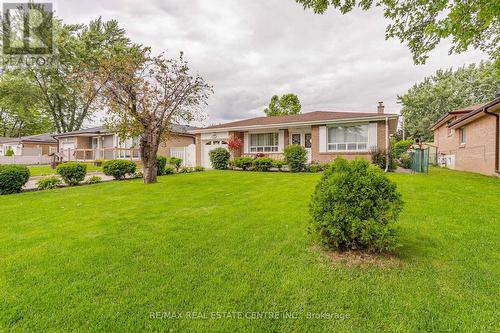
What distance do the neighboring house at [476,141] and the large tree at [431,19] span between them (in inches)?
144

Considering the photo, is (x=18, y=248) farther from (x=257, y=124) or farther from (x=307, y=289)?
(x=257, y=124)

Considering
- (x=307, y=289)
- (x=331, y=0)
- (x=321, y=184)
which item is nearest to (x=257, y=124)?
(x=331, y=0)

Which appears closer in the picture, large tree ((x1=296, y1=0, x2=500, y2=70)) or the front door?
large tree ((x1=296, y1=0, x2=500, y2=70))

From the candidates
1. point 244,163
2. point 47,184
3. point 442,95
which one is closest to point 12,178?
point 47,184

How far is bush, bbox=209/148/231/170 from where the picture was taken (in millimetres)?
18047

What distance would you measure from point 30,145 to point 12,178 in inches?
1248

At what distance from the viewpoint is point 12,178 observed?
28.7 feet

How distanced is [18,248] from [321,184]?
4765 mm

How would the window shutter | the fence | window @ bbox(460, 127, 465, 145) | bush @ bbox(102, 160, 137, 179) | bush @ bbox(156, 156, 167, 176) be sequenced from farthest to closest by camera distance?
the fence
the window shutter
window @ bbox(460, 127, 465, 145)
bush @ bbox(156, 156, 167, 176)
bush @ bbox(102, 160, 137, 179)

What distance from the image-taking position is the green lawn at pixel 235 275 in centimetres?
222

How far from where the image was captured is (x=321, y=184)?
144 inches

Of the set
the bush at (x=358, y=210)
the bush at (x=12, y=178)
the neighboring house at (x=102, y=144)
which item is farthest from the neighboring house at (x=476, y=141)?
the neighboring house at (x=102, y=144)

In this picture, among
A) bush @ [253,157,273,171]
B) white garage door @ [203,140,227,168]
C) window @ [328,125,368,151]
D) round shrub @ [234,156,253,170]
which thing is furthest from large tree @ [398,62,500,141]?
white garage door @ [203,140,227,168]

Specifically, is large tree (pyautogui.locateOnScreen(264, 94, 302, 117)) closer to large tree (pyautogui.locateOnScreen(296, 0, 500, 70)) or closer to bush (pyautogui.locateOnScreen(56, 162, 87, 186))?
large tree (pyautogui.locateOnScreen(296, 0, 500, 70))
